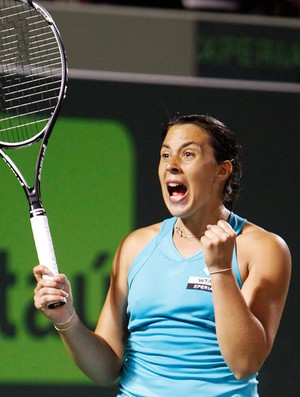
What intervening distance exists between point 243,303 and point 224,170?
43 cm

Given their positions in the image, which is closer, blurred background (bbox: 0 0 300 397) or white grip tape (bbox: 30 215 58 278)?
white grip tape (bbox: 30 215 58 278)

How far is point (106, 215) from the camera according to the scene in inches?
158

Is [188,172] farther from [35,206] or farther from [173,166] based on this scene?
[35,206]

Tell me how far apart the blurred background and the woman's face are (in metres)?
1.17

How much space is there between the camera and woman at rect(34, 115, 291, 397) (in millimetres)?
2582

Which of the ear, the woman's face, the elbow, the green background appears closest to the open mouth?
the woman's face

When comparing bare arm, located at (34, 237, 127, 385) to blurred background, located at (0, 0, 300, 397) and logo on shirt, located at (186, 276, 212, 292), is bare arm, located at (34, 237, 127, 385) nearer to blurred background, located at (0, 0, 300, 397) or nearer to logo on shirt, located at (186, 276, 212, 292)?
logo on shirt, located at (186, 276, 212, 292)

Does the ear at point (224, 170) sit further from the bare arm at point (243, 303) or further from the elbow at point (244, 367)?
the elbow at point (244, 367)

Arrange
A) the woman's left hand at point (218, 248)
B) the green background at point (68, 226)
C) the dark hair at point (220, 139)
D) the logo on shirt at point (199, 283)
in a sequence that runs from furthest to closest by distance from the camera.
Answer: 1. the green background at point (68, 226)
2. the dark hair at point (220, 139)
3. the logo on shirt at point (199, 283)
4. the woman's left hand at point (218, 248)

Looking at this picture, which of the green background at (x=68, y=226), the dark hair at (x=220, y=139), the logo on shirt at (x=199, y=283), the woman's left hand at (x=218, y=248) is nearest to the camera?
the woman's left hand at (x=218, y=248)

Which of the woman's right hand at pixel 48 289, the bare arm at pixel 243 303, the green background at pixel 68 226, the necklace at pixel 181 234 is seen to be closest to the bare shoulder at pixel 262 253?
the bare arm at pixel 243 303

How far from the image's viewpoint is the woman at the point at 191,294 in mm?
2582

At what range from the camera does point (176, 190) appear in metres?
2.82

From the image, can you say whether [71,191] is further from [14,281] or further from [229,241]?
[229,241]
